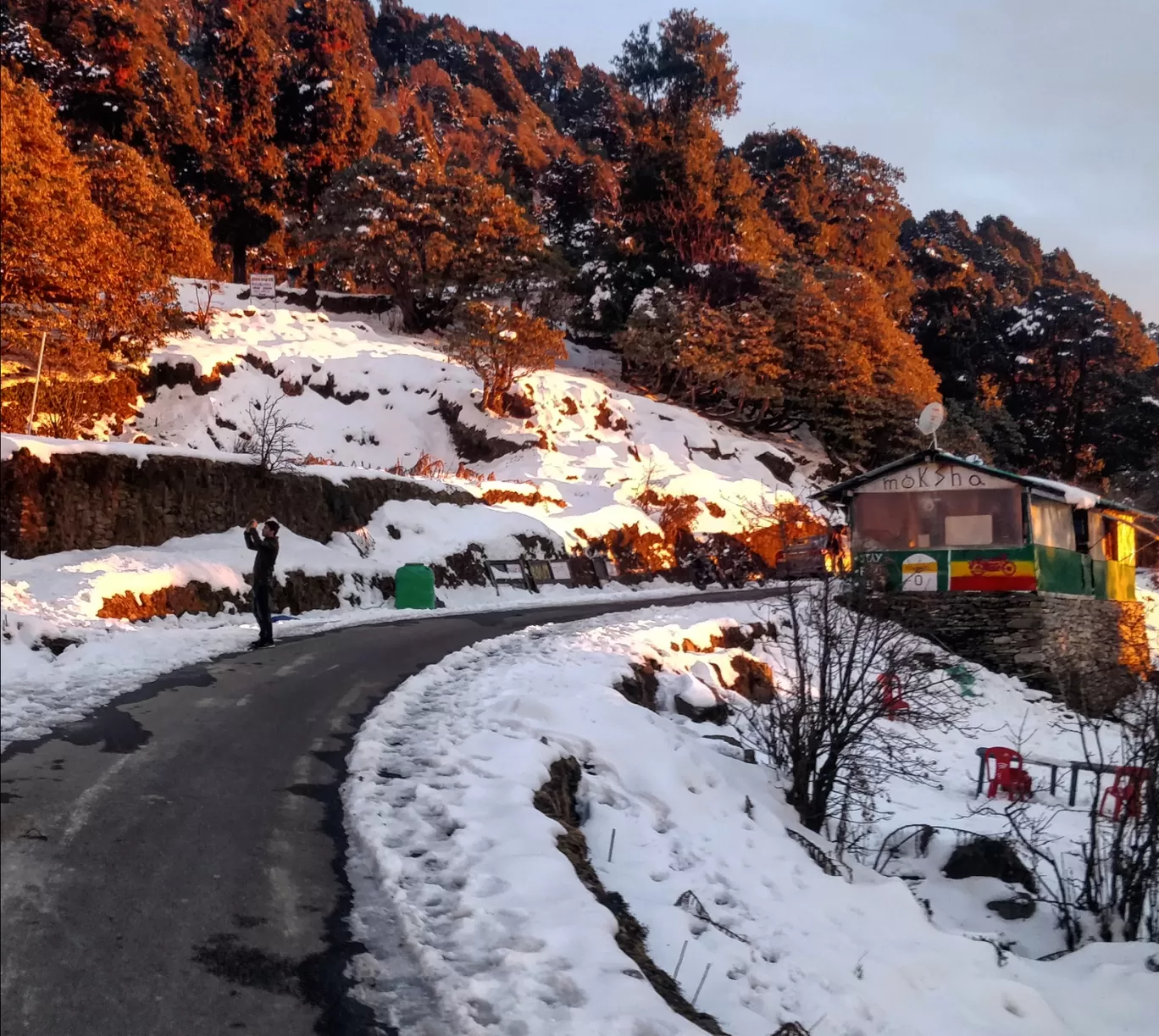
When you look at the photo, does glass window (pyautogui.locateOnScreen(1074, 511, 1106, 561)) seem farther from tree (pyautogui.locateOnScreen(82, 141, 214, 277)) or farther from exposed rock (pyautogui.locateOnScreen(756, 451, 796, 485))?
tree (pyautogui.locateOnScreen(82, 141, 214, 277))

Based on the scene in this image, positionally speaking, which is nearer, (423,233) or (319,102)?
(319,102)

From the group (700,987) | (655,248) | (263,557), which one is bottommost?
(700,987)

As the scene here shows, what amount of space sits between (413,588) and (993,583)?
14107mm

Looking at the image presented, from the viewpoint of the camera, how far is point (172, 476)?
11.7 meters

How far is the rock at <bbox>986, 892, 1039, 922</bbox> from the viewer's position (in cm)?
925

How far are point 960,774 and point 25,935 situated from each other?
15930mm

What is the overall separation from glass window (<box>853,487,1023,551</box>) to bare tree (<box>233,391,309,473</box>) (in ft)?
47.7

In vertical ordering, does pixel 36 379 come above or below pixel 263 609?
above

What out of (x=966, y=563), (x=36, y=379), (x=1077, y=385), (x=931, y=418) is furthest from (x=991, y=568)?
(x=1077, y=385)

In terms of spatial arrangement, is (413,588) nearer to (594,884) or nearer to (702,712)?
(702,712)

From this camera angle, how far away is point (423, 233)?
124 feet

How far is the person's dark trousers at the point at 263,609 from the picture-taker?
33.9 ft

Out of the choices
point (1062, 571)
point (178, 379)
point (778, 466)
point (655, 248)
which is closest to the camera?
point (1062, 571)

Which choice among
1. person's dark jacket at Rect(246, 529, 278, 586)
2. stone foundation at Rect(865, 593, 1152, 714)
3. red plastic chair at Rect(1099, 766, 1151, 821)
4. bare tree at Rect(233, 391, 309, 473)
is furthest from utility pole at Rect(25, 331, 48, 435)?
stone foundation at Rect(865, 593, 1152, 714)
